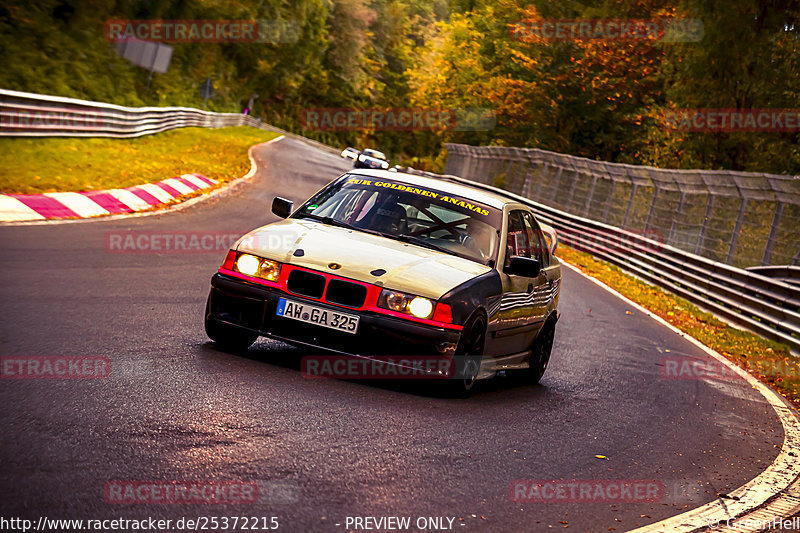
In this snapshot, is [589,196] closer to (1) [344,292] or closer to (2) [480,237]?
(2) [480,237]

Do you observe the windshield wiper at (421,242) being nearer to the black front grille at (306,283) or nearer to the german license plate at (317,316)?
the black front grille at (306,283)

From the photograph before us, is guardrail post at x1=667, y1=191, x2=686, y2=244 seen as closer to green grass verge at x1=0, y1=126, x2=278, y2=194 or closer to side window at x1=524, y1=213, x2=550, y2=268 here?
green grass verge at x1=0, y1=126, x2=278, y2=194

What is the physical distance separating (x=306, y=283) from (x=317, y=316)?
0.27m

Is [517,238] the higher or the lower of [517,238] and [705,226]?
the higher

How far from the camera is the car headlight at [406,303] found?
23.1 feet

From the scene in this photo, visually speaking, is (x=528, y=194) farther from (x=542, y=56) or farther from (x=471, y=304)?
(x=471, y=304)

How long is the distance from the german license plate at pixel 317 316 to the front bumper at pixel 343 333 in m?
0.03

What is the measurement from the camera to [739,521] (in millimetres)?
5703

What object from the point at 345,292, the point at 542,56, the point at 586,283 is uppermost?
the point at 542,56

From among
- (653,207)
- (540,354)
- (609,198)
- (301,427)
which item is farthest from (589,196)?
(301,427)

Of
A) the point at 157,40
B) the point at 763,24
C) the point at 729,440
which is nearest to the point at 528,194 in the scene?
the point at 763,24

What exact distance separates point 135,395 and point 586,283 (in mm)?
15761

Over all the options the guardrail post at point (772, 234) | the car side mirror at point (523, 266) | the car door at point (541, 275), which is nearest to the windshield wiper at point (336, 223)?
the car side mirror at point (523, 266)

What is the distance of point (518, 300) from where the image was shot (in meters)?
8.40
